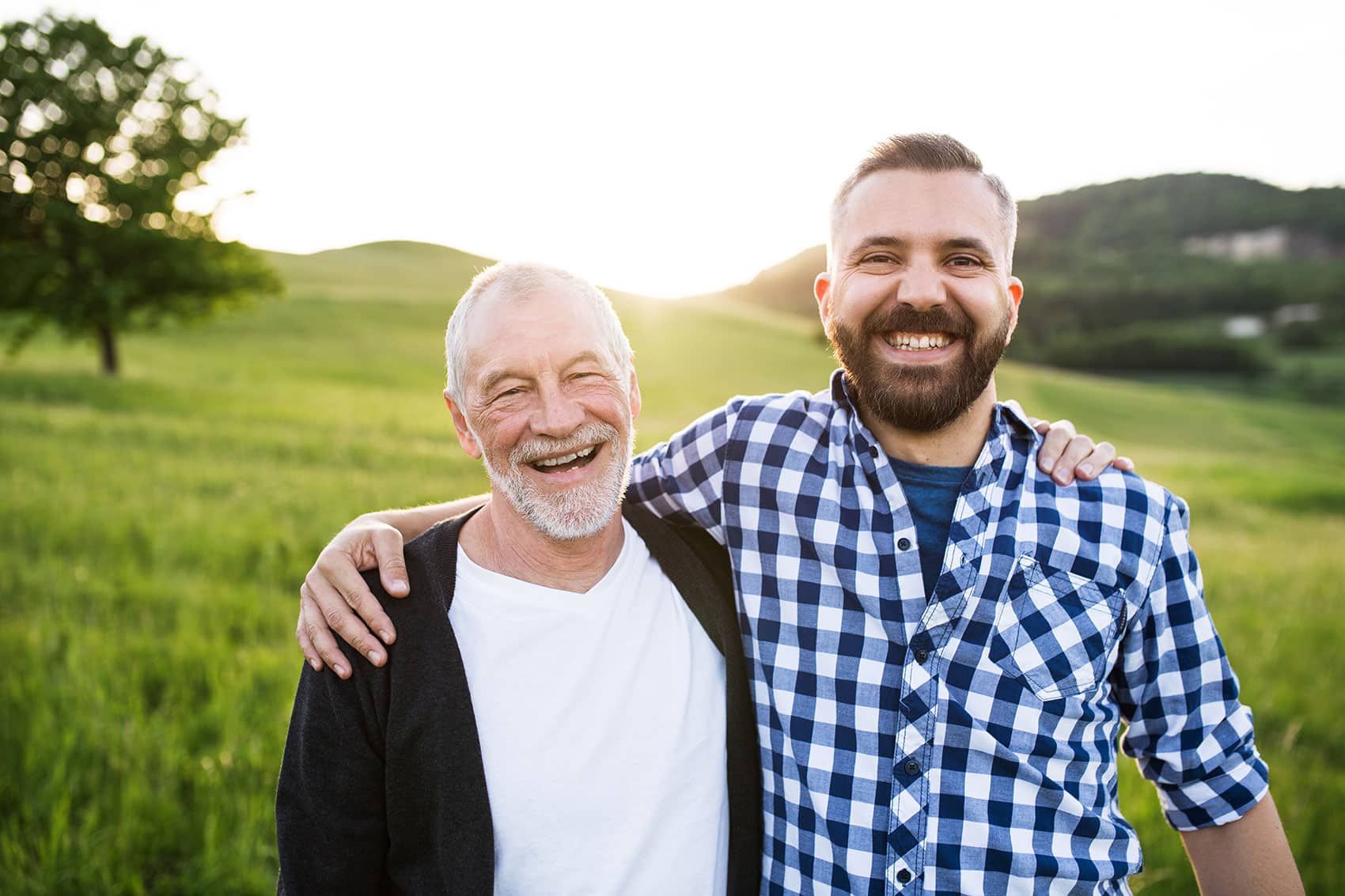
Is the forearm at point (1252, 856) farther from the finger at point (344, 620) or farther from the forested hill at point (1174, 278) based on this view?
the forested hill at point (1174, 278)

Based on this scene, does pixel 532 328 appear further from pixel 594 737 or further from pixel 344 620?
pixel 594 737

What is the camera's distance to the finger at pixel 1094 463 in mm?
2197

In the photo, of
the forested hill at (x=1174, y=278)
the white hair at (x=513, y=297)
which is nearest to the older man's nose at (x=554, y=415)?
the white hair at (x=513, y=297)

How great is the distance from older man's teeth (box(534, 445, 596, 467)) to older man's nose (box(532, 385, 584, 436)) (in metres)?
0.09

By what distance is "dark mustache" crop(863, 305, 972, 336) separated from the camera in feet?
7.48

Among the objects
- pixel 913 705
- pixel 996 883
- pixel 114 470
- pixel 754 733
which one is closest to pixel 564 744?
pixel 754 733

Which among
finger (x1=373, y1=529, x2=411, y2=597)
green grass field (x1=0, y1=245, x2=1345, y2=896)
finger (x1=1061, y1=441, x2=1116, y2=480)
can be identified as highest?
finger (x1=1061, y1=441, x2=1116, y2=480)

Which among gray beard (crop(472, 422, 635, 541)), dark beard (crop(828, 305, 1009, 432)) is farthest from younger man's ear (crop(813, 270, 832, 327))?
gray beard (crop(472, 422, 635, 541))

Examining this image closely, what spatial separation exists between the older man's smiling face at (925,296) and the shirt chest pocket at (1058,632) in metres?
0.54

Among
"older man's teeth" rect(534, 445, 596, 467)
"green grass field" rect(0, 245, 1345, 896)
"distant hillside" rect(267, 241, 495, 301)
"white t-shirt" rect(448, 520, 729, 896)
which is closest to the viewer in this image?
"white t-shirt" rect(448, 520, 729, 896)

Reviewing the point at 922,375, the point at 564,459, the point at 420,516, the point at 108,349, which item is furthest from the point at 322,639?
the point at 108,349

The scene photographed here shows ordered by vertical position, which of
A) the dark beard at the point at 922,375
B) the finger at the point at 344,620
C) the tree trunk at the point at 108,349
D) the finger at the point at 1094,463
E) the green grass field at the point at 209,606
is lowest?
the green grass field at the point at 209,606

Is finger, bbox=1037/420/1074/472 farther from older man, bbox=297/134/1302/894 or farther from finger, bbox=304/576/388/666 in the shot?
finger, bbox=304/576/388/666

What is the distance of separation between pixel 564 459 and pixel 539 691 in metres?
0.67
